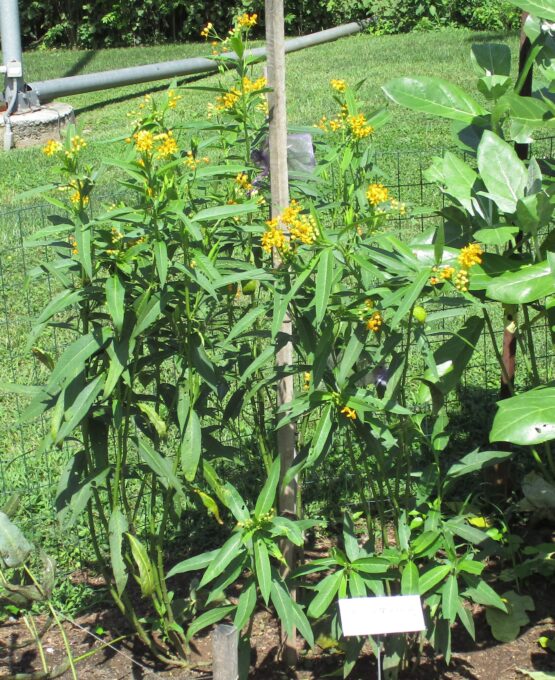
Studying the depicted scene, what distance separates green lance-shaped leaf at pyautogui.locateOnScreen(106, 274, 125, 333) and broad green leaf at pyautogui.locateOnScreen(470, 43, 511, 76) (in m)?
1.50

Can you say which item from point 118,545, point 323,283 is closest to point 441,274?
point 323,283

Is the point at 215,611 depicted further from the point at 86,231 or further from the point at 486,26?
the point at 486,26

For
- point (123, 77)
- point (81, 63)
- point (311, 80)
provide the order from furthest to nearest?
point (81, 63), point (123, 77), point (311, 80)

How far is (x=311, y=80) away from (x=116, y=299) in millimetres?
9889

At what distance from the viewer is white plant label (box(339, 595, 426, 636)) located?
251 cm

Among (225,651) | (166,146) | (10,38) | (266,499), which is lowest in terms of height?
(225,651)

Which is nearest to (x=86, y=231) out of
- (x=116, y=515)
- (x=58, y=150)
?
(x=58, y=150)

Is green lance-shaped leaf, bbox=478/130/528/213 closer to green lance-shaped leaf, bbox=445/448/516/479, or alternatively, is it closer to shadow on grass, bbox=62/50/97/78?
green lance-shaped leaf, bbox=445/448/516/479

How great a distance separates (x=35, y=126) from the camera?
1004 centimetres

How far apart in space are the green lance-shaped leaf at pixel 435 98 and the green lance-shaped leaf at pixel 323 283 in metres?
0.95

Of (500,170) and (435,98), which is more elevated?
(435,98)

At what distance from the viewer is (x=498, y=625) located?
3.26m

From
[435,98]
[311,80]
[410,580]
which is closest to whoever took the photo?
[410,580]

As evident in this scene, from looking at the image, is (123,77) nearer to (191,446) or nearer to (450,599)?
(191,446)
